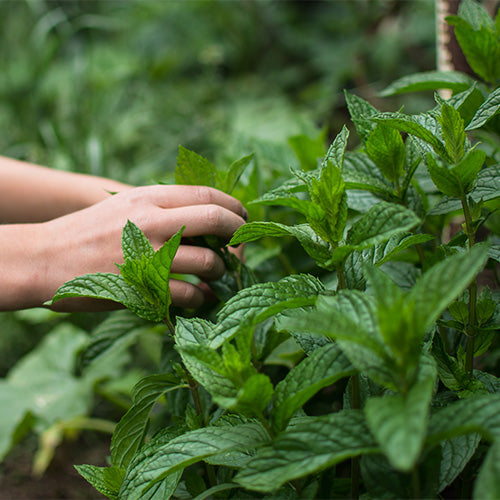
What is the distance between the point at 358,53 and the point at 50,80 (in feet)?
7.57

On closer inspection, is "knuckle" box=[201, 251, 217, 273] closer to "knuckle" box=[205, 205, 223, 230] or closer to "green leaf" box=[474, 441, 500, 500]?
"knuckle" box=[205, 205, 223, 230]

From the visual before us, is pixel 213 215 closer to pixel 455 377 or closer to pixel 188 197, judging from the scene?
pixel 188 197

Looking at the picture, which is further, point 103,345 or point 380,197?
point 103,345

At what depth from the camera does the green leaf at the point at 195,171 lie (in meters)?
0.77

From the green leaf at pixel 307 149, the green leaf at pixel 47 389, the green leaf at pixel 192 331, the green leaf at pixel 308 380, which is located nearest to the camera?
the green leaf at pixel 308 380

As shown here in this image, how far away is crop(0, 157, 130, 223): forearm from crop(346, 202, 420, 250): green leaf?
0.74m

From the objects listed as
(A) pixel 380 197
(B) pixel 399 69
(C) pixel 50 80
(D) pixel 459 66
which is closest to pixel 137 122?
(C) pixel 50 80

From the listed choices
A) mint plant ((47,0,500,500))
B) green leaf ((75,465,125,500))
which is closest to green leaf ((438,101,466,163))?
mint plant ((47,0,500,500))

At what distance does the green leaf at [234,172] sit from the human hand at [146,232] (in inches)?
1.6

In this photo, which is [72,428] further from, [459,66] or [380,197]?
[459,66]

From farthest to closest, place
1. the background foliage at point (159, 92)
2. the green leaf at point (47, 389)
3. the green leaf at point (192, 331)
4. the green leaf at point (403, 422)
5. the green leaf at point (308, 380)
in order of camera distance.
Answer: the background foliage at point (159, 92)
the green leaf at point (47, 389)
the green leaf at point (192, 331)
the green leaf at point (308, 380)
the green leaf at point (403, 422)

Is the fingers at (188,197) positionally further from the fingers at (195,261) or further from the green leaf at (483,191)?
the green leaf at (483,191)

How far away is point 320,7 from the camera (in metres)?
4.02

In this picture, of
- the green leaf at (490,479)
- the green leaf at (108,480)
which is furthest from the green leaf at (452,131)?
the green leaf at (108,480)
